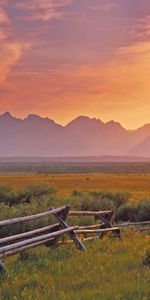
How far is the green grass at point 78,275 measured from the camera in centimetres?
796

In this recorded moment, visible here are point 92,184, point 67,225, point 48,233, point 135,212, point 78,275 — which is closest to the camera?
point 78,275

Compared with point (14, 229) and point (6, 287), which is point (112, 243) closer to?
point (6, 287)

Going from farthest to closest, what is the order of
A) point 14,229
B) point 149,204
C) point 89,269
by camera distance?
point 149,204 → point 14,229 → point 89,269

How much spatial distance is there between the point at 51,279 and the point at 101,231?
5973mm

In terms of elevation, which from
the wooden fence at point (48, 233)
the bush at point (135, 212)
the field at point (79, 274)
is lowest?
the bush at point (135, 212)

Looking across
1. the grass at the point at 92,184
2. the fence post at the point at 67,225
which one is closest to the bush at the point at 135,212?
the grass at the point at 92,184

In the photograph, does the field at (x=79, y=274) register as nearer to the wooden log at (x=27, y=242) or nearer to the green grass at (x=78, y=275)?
the green grass at (x=78, y=275)

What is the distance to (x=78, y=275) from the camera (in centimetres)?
938

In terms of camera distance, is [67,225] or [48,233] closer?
[67,225]

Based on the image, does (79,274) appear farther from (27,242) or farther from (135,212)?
(135,212)

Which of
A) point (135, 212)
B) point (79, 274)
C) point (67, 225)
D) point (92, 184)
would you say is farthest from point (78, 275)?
point (92, 184)

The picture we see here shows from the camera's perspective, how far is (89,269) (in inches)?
Result: 390

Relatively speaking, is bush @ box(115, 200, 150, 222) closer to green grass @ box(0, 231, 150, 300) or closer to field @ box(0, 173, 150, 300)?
field @ box(0, 173, 150, 300)

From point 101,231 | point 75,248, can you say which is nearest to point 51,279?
point 75,248
